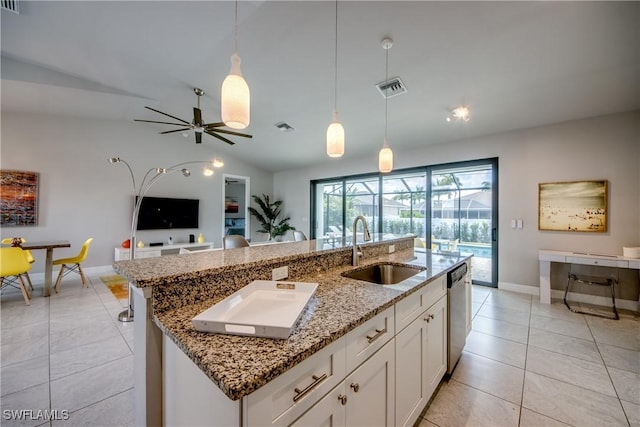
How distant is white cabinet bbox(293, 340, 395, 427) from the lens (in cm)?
82

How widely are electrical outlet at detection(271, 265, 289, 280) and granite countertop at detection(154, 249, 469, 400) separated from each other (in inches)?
9.7

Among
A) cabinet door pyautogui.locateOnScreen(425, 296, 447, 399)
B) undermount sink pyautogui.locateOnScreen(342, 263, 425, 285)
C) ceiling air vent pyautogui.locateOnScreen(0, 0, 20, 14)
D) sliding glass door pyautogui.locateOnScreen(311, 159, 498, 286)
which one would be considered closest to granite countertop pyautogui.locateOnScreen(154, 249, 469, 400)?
cabinet door pyautogui.locateOnScreen(425, 296, 447, 399)

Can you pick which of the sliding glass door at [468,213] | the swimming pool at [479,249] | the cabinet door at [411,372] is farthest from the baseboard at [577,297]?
the cabinet door at [411,372]

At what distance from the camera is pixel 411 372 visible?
135 cm

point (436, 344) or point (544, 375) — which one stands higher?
point (436, 344)

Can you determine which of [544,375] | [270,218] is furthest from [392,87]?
[270,218]

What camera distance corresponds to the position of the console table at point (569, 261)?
9.58ft

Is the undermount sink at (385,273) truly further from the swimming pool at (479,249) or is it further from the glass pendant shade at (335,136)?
the swimming pool at (479,249)

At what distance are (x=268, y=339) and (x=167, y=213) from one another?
19.8 feet

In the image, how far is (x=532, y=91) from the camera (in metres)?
2.98

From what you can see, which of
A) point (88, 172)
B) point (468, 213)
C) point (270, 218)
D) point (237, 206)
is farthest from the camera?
point (237, 206)

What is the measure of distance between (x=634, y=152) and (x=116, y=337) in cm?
638

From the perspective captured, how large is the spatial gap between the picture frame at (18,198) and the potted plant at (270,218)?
4174 mm

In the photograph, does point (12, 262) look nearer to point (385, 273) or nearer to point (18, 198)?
point (18, 198)
